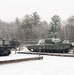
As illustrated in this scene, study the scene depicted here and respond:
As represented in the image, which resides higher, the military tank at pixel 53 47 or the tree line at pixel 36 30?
the tree line at pixel 36 30

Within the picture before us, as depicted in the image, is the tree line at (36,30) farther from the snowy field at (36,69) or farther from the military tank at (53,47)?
the snowy field at (36,69)

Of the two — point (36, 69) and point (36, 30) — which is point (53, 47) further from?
point (36, 30)

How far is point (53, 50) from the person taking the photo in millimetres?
22891

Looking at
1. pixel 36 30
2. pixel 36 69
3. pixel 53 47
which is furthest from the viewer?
pixel 36 30

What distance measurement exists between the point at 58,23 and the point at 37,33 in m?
5.63

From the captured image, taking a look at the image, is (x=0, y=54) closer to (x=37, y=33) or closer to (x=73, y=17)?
(x=37, y=33)

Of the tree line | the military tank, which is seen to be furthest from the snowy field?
the tree line

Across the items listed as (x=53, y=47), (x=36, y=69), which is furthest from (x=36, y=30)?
(x=36, y=69)

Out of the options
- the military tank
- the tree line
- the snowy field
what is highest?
the tree line

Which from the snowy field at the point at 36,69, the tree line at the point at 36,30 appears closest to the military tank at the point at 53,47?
the snowy field at the point at 36,69

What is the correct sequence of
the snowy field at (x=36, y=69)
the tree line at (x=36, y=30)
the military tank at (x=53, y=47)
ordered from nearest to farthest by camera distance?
the snowy field at (x=36, y=69), the military tank at (x=53, y=47), the tree line at (x=36, y=30)

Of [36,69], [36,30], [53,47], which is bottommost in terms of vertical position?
[36,69]

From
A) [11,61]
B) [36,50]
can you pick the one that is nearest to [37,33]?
[36,50]

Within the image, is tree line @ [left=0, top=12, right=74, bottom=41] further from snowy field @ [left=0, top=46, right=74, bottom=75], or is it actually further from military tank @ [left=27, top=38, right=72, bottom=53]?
snowy field @ [left=0, top=46, right=74, bottom=75]
